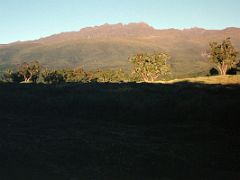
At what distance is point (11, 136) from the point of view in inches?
1533

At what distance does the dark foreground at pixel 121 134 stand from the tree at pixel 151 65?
3506 inches

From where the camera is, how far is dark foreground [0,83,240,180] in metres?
27.7

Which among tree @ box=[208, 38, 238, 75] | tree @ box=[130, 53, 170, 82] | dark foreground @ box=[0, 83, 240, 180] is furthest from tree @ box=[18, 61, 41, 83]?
dark foreground @ box=[0, 83, 240, 180]

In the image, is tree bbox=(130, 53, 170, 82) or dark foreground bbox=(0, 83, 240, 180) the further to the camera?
tree bbox=(130, 53, 170, 82)

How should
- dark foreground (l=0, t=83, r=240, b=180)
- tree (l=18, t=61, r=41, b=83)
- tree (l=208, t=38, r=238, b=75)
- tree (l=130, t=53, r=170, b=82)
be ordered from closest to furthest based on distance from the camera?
dark foreground (l=0, t=83, r=240, b=180)
tree (l=208, t=38, r=238, b=75)
tree (l=130, t=53, r=170, b=82)
tree (l=18, t=61, r=41, b=83)

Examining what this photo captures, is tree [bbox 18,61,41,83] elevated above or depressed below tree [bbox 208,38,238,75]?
below

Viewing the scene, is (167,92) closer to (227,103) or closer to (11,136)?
(227,103)

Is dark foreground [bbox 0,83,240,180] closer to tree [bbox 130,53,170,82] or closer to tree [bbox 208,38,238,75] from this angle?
tree [bbox 208,38,238,75]

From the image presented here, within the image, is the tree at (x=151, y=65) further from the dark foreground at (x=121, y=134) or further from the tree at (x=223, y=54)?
the dark foreground at (x=121, y=134)

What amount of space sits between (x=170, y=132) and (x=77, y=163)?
691 inches

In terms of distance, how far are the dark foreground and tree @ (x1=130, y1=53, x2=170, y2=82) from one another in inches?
3506

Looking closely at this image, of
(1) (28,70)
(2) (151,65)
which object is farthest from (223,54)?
(1) (28,70)

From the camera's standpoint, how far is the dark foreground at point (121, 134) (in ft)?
90.7

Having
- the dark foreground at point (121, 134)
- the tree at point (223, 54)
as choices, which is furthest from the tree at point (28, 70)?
the dark foreground at point (121, 134)
